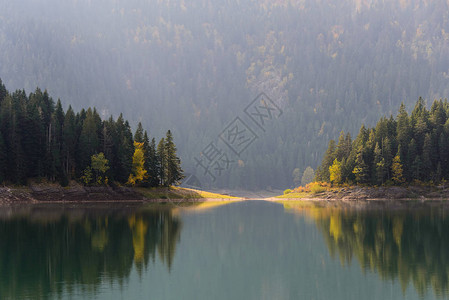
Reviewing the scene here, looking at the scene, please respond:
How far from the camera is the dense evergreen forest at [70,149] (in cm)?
10106

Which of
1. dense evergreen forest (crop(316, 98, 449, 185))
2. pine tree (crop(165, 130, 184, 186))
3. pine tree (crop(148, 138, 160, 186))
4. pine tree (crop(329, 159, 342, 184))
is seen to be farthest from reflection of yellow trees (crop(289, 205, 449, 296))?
pine tree (crop(329, 159, 342, 184))

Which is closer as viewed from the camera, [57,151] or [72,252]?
[72,252]

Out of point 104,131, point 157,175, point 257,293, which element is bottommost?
point 257,293

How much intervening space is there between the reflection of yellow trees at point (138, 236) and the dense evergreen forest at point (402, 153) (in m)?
92.7

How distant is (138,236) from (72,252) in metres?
11.4

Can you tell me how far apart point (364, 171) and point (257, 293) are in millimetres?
119949

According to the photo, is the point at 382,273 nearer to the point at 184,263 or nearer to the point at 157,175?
the point at 184,263

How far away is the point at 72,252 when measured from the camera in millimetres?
37094

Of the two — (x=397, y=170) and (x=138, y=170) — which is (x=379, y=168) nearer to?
(x=397, y=170)

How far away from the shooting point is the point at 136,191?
121m

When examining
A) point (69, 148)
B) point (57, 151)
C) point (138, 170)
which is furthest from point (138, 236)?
point (138, 170)

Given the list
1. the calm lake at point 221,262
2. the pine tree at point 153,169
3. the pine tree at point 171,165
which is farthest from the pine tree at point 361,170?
the calm lake at point 221,262

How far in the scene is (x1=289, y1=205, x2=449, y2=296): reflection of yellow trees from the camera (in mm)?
29062

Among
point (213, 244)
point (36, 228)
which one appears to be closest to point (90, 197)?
point (36, 228)
